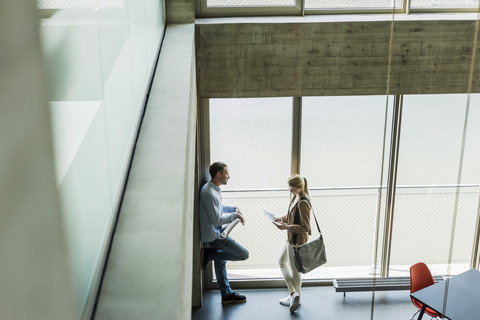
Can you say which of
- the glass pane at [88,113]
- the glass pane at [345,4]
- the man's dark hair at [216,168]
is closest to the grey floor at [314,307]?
the man's dark hair at [216,168]

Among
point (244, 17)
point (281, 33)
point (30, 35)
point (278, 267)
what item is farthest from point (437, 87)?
point (30, 35)

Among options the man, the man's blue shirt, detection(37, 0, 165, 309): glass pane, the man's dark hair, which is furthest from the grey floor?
detection(37, 0, 165, 309): glass pane

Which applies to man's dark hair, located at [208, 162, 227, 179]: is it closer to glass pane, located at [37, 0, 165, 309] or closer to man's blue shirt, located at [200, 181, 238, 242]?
man's blue shirt, located at [200, 181, 238, 242]

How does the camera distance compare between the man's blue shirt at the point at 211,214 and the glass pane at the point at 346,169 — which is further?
the glass pane at the point at 346,169

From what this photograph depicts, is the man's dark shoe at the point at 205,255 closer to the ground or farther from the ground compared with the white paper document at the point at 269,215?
closer to the ground

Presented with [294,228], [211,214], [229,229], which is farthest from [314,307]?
[211,214]

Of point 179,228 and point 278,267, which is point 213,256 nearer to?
point 278,267

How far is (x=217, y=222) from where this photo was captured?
5.89 m

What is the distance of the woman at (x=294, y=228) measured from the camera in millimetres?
5929

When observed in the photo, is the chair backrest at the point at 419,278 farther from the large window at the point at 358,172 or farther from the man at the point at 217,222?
the man at the point at 217,222

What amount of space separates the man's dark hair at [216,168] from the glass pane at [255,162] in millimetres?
416

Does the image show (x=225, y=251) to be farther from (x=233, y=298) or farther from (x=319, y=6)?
(x=319, y=6)

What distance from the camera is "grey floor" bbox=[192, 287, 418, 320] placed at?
6.24 meters

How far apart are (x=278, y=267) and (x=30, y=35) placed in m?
6.34
